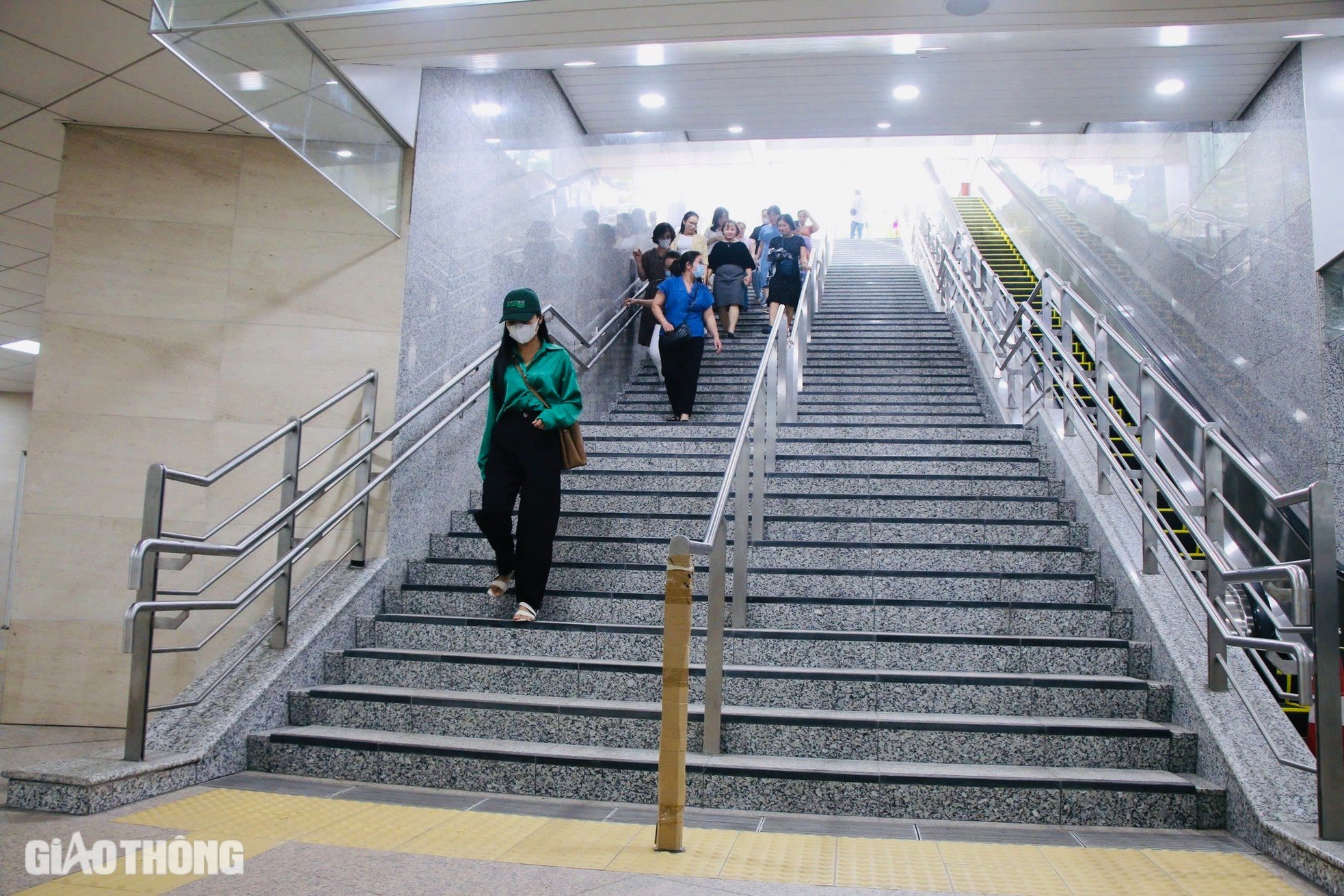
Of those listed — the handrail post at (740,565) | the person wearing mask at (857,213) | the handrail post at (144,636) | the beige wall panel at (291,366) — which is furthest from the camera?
the person wearing mask at (857,213)

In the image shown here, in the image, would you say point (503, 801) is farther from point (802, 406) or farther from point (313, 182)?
point (802, 406)

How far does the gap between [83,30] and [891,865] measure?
5.20 metres

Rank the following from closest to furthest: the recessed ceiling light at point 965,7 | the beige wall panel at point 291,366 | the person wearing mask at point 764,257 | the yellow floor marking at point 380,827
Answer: the yellow floor marking at point 380,827 → the recessed ceiling light at point 965,7 → the beige wall panel at point 291,366 → the person wearing mask at point 764,257

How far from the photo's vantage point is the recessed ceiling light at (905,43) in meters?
5.87

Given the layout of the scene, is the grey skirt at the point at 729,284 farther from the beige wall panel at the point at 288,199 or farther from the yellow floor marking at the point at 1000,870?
the yellow floor marking at the point at 1000,870

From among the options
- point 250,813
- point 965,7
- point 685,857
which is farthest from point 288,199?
point 685,857

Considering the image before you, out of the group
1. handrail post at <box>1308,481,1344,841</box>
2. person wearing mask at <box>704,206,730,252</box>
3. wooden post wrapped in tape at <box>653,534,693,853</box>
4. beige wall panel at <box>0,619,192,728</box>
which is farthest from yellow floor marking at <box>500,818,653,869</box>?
person wearing mask at <box>704,206,730,252</box>

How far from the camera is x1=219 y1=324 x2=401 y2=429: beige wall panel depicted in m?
5.75

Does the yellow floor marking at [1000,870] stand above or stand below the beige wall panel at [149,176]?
below

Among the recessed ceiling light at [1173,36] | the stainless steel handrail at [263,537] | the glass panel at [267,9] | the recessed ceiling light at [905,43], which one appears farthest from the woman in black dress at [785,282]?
the glass panel at [267,9]

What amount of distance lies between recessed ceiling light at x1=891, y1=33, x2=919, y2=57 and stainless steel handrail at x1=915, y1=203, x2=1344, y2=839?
2.08 metres

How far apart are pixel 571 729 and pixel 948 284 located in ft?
32.0

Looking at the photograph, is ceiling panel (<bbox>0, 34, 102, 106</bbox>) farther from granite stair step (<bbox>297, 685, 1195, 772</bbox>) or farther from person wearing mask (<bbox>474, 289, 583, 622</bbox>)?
granite stair step (<bbox>297, 685, 1195, 772</bbox>)

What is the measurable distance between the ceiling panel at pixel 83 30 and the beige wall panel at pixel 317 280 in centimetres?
121
